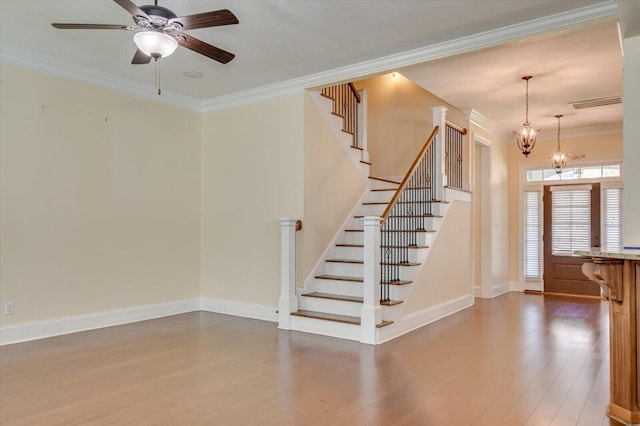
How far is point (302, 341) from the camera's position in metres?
4.61

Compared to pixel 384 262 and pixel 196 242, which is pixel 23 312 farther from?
pixel 384 262

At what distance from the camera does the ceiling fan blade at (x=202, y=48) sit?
3215 millimetres

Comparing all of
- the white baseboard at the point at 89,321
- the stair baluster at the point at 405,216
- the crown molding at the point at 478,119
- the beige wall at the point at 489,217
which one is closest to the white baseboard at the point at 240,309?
the white baseboard at the point at 89,321

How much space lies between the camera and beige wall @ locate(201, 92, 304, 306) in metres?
5.64

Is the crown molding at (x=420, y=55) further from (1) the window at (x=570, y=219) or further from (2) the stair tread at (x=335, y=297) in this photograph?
(1) the window at (x=570, y=219)

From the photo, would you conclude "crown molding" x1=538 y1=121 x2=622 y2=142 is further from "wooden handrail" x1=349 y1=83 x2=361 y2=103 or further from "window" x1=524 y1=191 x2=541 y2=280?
"wooden handrail" x1=349 y1=83 x2=361 y2=103

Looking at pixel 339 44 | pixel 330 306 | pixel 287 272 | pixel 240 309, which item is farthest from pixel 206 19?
pixel 240 309

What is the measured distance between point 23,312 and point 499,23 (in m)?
5.49

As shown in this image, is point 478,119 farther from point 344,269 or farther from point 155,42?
point 155,42

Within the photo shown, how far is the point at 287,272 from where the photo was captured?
5258mm

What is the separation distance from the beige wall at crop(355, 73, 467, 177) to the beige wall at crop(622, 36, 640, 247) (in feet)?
13.0

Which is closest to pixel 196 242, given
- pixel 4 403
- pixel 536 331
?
pixel 4 403

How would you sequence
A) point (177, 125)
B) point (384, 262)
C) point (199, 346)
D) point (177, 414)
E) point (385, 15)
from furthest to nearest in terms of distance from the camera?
point (177, 125), point (384, 262), point (199, 346), point (385, 15), point (177, 414)

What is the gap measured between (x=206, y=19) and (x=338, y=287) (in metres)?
3.44
